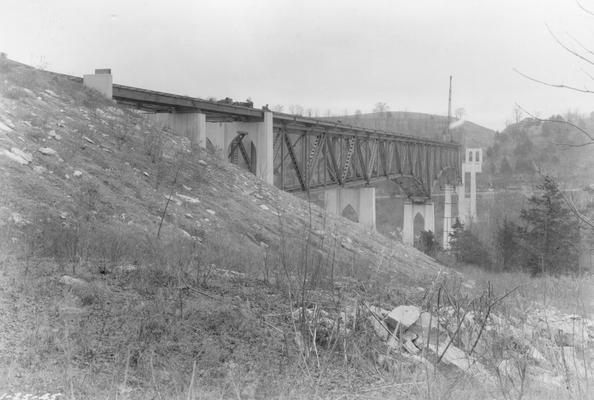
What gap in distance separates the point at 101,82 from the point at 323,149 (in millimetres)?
16002

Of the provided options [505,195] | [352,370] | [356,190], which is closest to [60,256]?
[352,370]

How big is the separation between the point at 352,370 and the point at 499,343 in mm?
1201

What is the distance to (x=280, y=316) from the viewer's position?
14.6ft

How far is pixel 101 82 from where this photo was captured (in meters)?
17.4

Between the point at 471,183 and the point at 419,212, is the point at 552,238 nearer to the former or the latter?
the point at 419,212

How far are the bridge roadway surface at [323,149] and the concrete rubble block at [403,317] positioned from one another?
4.10 m

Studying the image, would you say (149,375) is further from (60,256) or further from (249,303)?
(60,256)

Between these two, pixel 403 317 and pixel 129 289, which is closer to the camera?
pixel 403 317

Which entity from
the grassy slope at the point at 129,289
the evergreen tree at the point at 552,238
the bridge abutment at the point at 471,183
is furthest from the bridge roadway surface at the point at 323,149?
the evergreen tree at the point at 552,238

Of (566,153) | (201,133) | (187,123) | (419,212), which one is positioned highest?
(187,123)

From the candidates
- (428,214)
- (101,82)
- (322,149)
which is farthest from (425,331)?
(428,214)

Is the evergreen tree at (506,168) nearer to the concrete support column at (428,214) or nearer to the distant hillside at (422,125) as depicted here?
the concrete support column at (428,214)

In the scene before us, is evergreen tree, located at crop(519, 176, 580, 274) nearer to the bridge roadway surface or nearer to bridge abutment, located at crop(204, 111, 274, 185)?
the bridge roadway surface

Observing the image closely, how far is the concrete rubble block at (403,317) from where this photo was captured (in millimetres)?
4258
